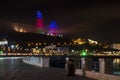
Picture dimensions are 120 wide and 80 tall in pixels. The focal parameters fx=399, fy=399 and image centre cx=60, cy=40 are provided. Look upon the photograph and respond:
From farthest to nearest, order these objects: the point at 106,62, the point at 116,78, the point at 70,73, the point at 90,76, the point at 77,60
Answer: the point at 77,60, the point at 106,62, the point at 70,73, the point at 90,76, the point at 116,78

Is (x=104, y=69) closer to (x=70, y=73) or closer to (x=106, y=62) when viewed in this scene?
(x=106, y=62)

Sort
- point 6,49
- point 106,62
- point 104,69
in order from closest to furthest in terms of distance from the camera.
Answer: point 104,69, point 106,62, point 6,49

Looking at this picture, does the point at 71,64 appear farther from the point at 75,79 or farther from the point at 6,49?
the point at 6,49

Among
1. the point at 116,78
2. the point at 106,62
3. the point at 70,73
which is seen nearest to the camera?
the point at 116,78

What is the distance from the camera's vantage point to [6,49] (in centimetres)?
16888

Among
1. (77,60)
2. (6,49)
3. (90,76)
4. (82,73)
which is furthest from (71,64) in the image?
(6,49)

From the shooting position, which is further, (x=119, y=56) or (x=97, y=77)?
(x=119, y=56)

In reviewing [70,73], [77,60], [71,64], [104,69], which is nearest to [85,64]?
[104,69]

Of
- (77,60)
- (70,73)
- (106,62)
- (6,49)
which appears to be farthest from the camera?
(6,49)

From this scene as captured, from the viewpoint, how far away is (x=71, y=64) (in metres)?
87.4

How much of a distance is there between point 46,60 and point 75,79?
3736 inches

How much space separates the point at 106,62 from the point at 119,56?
3570cm

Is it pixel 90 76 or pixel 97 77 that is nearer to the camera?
pixel 97 77

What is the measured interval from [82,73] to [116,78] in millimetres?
32365
